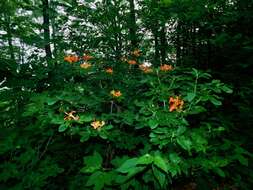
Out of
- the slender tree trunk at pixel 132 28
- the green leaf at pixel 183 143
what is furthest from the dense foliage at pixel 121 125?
the slender tree trunk at pixel 132 28

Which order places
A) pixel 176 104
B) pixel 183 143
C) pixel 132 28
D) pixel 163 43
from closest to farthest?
1. pixel 183 143
2. pixel 176 104
3. pixel 132 28
4. pixel 163 43

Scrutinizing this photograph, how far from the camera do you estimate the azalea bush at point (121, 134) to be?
1738 millimetres

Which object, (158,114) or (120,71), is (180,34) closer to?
(120,71)

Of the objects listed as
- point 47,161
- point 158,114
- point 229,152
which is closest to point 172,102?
point 158,114

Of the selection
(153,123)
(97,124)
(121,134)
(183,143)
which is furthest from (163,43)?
(183,143)

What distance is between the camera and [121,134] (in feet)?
7.73

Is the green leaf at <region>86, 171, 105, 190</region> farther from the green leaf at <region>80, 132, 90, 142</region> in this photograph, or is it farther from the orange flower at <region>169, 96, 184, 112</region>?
the orange flower at <region>169, 96, 184, 112</region>

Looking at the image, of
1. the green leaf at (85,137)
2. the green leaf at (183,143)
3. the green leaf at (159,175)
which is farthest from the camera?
the green leaf at (85,137)

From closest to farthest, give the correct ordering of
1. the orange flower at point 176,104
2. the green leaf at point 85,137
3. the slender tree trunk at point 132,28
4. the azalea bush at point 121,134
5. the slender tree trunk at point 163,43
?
the azalea bush at point 121,134 < the green leaf at point 85,137 < the orange flower at point 176,104 < the slender tree trunk at point 132,28 < the slender tree trunk at point 163,43

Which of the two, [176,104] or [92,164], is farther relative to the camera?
[176,104]

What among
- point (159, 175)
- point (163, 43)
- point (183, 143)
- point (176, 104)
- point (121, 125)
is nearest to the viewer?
point (159, 175)

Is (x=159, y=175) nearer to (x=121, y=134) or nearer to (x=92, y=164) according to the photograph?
(x=92, y=164)

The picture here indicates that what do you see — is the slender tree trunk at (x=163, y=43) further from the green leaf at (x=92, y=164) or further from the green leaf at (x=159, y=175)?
the green leaf at (x=159, y=175)

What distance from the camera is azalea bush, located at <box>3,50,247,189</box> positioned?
1738 millimetres
